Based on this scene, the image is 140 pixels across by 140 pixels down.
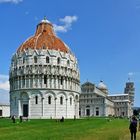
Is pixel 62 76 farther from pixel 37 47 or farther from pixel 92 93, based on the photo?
pixel 92 93

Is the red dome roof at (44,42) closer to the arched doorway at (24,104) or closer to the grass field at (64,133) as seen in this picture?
the arched doorway at (24,104)

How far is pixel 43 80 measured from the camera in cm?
10231

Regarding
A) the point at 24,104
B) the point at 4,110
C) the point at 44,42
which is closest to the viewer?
the point at 24,104

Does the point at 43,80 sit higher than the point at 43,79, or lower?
lower

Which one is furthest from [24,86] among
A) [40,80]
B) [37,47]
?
[37,47]

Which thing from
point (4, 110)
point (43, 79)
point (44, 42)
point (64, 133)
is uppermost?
point (44, 42)

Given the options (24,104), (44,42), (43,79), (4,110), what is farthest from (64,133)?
(4,110)

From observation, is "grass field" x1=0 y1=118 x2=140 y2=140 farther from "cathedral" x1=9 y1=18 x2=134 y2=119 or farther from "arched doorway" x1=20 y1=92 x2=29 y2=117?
"arched doorway" x1=20 y1=92 x2=29 y2=117

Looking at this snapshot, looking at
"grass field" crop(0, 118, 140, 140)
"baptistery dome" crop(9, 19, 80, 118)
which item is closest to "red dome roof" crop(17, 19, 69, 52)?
"baptistery dome" crop(9, 19, 80, 118)

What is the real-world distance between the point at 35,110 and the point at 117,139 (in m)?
76.0

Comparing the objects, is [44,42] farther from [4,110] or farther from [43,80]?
[4,110]

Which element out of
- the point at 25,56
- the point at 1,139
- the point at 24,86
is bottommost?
the point at 1,139

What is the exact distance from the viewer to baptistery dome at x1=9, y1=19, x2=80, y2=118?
102250 mm

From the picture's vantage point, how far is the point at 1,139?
93.0 feet
